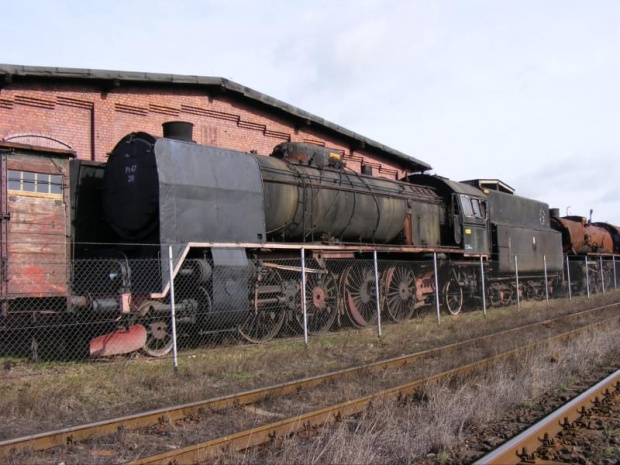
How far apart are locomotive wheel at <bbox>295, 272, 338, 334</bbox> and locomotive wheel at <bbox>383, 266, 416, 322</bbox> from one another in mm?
1856

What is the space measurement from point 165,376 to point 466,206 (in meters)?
11.5

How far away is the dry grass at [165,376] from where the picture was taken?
612 cm

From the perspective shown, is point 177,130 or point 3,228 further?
point 177,130

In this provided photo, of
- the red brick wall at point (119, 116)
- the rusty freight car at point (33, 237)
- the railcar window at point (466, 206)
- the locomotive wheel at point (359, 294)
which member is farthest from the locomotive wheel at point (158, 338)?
the railcar window at point (466, 206)

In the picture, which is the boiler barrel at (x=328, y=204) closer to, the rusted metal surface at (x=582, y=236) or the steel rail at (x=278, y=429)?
the steel rail at (x=278, y=429)

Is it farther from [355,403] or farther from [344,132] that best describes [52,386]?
[344,132]

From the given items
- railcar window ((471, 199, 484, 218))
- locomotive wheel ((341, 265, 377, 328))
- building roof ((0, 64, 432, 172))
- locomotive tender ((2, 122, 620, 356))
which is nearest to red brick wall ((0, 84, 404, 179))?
building roof ((0, 64, 432, 172))

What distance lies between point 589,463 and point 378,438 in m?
1.65

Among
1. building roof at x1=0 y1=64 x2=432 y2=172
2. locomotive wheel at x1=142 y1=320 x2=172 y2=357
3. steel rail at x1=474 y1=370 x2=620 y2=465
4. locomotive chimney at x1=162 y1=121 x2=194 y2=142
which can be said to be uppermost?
building roof at x1=0 y1=64 x2=432 y2=172

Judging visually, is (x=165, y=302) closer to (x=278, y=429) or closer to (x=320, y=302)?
(x=320, y=302)

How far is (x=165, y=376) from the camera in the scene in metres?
7.63

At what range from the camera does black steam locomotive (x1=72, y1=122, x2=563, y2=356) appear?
9094 mm

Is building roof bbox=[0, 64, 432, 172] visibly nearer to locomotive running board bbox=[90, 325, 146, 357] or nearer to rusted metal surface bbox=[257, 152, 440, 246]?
rusted metal surface bbox=[257, 152, 440, 246]

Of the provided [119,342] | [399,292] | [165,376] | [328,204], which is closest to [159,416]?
[165,376]
